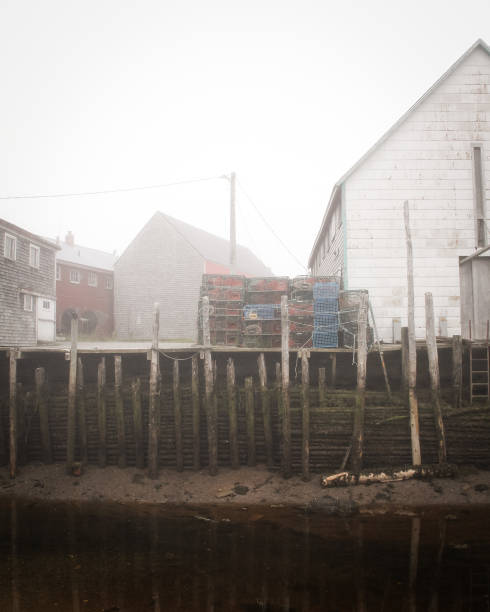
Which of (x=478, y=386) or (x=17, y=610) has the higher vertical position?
(x=478, y=386)

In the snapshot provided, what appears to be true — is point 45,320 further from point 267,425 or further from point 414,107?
point 414,107

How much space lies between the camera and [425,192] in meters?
14.9

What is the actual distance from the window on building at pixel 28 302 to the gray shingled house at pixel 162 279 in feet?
37.4

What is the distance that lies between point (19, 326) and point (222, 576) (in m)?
20.5

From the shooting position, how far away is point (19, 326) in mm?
24391

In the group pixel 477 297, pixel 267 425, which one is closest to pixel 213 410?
pixel 267 425

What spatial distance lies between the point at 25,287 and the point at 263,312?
628 inches

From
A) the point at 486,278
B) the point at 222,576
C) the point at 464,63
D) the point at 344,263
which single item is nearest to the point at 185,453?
the point at 222,576

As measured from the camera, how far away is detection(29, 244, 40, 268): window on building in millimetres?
25859

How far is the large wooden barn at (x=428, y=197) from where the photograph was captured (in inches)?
580

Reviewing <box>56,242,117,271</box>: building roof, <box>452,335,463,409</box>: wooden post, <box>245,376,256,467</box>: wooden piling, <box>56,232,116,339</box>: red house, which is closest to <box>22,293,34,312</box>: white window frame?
<box>56,232,116,339</box>: red house

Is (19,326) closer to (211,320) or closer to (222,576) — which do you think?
(211,320)

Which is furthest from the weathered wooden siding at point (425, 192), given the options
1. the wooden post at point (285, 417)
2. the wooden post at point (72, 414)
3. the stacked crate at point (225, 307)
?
the wooden post at point (72, 414)

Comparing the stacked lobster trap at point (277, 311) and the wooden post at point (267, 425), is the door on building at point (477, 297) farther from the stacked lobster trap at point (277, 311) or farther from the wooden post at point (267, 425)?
the wooden post at point (267, 425)
